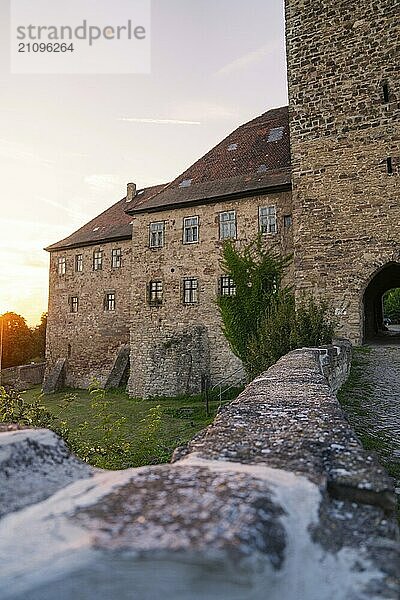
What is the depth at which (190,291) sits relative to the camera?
67.4ft

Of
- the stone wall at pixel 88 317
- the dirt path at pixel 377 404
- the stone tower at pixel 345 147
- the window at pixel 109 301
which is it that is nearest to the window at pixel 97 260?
the stone wall at pixel 88 317

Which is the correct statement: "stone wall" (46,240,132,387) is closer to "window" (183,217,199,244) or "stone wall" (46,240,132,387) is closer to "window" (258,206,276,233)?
"window" (183,217,199,244)

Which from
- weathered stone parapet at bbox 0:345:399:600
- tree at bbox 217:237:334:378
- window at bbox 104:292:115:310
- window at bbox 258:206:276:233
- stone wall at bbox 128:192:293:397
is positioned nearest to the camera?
weathered stone parapet at bbox 0:345:399:600

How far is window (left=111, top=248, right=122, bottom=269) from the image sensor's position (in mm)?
26453

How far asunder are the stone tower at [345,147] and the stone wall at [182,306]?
10.1 ft

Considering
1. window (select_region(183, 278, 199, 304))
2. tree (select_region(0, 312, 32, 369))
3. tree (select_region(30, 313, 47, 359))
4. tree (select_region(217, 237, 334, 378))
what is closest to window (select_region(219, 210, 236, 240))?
tree (select_region(217, 237, 334, 378))

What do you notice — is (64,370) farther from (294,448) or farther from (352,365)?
(294,448)

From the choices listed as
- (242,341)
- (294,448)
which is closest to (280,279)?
(242,341)

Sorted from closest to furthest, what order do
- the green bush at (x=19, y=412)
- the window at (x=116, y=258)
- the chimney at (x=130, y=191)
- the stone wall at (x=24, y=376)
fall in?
the green bush at (x=19, y=412) < the window at (x=116, y=258) < the chimney at (x=130, y=191) < the stone wall at (x=24, y=376)

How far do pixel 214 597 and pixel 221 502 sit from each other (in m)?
0.24

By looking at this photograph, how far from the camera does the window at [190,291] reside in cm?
2034

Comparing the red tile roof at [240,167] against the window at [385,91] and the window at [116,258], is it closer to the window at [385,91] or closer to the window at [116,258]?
the window at [385,91]

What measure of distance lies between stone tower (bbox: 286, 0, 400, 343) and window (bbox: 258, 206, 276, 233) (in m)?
2.87

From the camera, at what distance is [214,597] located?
102 centimetres
